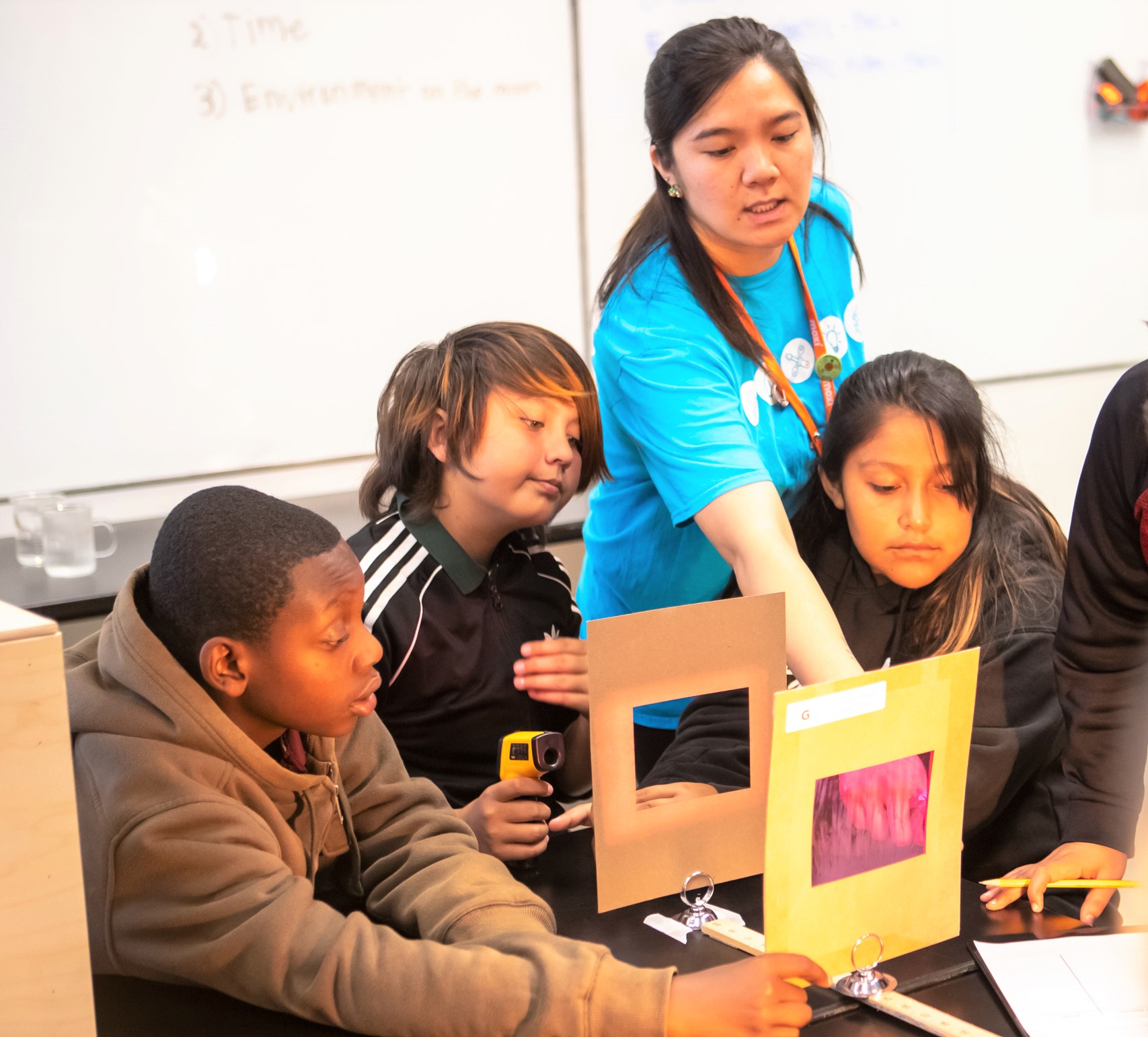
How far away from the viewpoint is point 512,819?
1.15 meters

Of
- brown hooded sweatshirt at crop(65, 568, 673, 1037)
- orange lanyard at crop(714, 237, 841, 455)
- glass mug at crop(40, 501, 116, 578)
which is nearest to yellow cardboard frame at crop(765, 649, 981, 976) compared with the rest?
brown hooded sweatshirt at crop(65, 568, 673, 1037)

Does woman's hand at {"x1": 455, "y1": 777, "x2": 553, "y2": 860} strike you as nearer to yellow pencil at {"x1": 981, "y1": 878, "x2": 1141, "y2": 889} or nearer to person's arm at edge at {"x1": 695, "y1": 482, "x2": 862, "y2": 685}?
person's arm at edge at {"x1": 695, "y1": 482, "x2": 862, "y2": 685}

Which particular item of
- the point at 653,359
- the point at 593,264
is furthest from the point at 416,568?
the point at 593,264

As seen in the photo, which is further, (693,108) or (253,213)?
(253,213)

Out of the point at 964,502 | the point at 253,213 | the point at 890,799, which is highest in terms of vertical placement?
the point at 253,213

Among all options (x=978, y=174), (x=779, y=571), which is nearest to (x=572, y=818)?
(x=779, y=571)

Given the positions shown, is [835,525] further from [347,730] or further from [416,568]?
[347,730]

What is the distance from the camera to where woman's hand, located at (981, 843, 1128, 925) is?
1043mm

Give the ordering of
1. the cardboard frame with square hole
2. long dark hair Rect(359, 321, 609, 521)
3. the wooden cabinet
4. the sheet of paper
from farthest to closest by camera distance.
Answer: long dark hair Rect(359, 321, 609, 521)
the cardboard frame with square hole
the sheet of paper
the wooden cabinet

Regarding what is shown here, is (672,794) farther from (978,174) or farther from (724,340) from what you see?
(978,174)

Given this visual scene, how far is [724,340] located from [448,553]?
43 centimetres

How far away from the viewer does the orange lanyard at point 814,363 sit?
1500 mm

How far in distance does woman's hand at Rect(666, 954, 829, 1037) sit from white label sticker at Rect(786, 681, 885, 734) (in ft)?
0.55

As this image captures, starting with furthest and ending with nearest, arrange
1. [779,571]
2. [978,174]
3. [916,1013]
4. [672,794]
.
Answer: [978,174], [779,571], [672,794], [916,1013]
